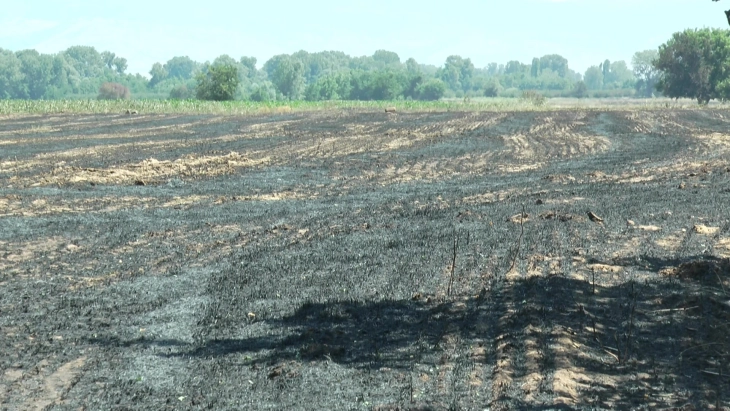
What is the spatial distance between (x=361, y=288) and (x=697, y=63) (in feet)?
341

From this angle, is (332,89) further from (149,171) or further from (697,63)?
(149,171)

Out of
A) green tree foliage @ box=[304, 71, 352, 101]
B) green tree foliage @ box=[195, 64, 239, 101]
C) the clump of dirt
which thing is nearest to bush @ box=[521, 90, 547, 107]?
green tree foliage @ box=[195, 64, 239, 101]

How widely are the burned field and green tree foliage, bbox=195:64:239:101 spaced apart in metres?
78.3

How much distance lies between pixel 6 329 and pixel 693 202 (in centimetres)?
1403

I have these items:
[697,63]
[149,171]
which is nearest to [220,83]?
[697,63]

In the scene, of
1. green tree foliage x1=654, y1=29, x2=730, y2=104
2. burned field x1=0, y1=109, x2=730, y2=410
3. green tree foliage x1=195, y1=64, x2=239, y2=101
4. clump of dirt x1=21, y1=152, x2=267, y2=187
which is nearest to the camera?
burned field x1=0, y1=109, x2=730, y2=410

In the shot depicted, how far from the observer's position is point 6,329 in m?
10.6

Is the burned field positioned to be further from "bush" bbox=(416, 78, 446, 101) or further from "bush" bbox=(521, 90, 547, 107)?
"bush" bbox=(416, 78, 446, 101)

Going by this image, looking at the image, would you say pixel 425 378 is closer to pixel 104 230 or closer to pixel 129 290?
pixel 129 290

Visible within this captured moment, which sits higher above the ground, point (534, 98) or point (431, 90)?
point (534, 98)

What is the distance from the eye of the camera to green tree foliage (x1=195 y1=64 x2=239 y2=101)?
104 meters

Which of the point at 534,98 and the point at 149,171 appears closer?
the point at 149,171

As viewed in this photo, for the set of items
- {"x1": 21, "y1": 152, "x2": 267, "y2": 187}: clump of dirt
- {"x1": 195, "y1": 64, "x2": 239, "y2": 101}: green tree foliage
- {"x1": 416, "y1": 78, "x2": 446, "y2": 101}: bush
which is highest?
{"x1": 21, "y1": 152, "x2": 267, "y2": 187}: clump of dirt

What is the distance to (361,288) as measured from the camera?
1234cm
